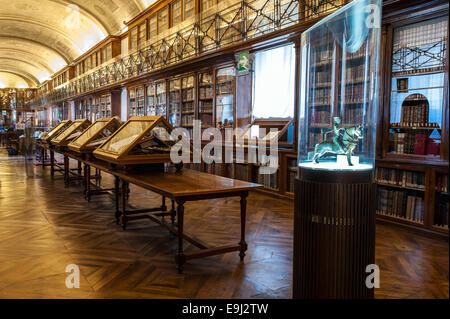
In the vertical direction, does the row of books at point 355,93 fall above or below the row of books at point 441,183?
above

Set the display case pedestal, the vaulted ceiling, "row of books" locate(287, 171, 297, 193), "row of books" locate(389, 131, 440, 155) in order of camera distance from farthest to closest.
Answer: the vaulted ceiling
"row of books" locate(287, 171, 297, 193)
"row of books" locate(389, 131, 440, 155)
the display case pedestal

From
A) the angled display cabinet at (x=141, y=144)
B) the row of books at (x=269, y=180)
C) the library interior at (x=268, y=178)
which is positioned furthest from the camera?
the row of books at (x=269, y=180)

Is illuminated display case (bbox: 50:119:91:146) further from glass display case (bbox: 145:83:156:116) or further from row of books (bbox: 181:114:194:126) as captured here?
glass display case (bbox: 145:83:156:116)

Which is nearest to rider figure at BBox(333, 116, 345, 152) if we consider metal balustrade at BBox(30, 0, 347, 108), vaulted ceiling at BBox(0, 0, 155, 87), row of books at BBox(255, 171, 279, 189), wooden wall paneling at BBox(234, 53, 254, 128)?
metal balustrade at BBox(30, 0, 347, 108)

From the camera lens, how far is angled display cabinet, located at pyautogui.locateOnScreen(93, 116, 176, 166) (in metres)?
3.86

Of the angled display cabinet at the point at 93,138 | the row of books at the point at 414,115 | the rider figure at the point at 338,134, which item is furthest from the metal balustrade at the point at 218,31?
the rider figure at the point at 338,134

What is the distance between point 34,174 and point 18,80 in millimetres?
31215

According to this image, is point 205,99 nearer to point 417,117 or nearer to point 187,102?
point 187,102

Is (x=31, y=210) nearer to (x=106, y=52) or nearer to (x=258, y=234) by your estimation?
(x=258, y=234)

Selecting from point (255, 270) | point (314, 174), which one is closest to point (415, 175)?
point (255, 270)

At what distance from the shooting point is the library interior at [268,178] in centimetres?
216

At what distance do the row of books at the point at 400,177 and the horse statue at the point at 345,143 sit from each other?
2.31 meters

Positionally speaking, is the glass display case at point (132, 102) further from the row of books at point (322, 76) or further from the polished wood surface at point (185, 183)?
the row of books at point (322, 76)

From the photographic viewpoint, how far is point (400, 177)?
14.2ft
